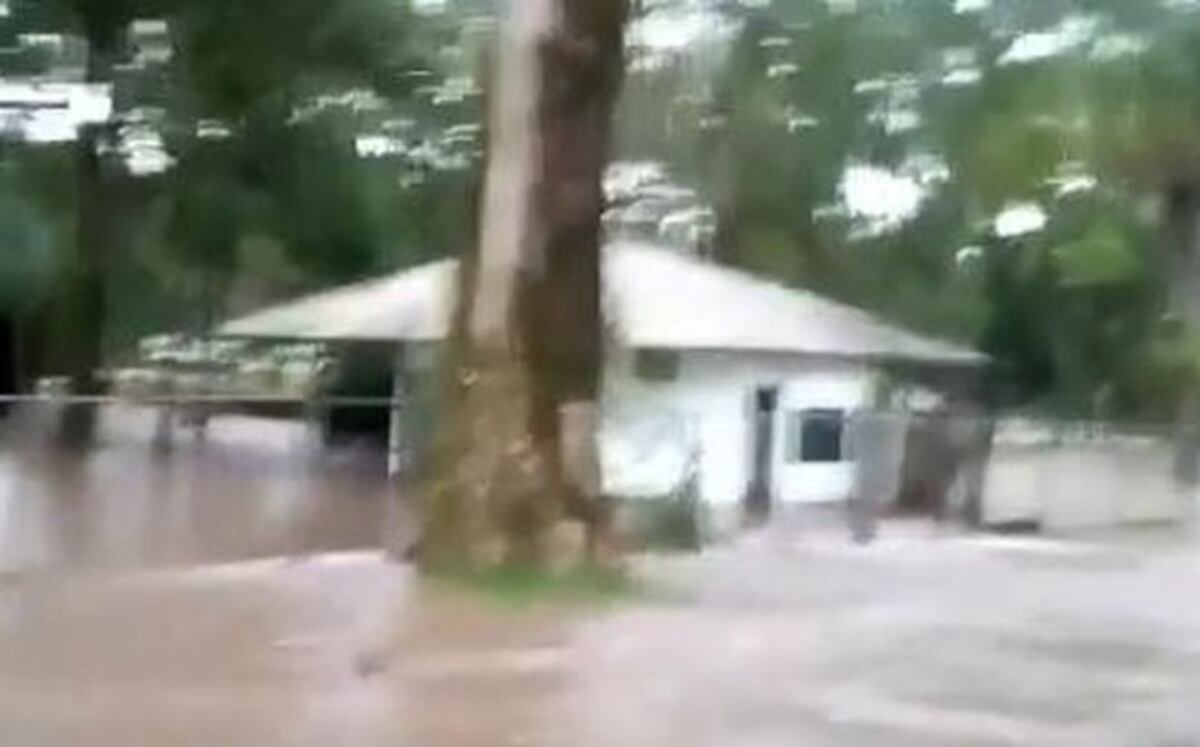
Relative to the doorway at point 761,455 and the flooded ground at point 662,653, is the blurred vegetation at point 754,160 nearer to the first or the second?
the doorway at point 761,455

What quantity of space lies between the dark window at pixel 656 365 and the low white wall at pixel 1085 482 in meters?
1.62

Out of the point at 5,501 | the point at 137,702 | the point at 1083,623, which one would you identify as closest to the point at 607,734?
the point at 137,702

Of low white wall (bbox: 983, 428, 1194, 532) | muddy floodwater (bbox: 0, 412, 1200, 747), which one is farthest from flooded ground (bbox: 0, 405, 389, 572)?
low white wall (bbox: 983, 428, 1194, 532)

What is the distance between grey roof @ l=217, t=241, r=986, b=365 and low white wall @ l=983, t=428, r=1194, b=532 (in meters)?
0.35

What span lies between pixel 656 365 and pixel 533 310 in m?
1.40

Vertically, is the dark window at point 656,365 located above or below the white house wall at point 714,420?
above

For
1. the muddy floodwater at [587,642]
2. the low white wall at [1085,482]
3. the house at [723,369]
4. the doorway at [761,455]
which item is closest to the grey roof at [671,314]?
the house at [723,369]

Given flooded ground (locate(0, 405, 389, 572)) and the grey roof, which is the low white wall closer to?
the grey roof

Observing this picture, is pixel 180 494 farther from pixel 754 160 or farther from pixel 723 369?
pixel 754 160

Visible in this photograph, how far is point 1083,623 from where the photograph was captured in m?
6.33

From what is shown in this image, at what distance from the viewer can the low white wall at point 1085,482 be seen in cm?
737

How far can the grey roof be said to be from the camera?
8.28m

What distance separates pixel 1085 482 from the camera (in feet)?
24.8

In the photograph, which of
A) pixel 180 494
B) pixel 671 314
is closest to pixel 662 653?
pixel 671 314
